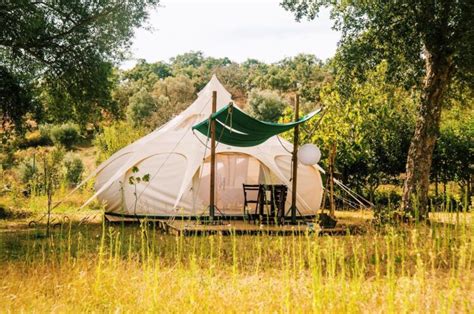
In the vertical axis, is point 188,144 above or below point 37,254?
above

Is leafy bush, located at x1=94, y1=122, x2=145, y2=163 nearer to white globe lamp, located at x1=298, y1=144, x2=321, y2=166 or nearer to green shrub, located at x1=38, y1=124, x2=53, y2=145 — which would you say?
white globe lamp, located at x1=298, y1=144, x2=321, y2=166

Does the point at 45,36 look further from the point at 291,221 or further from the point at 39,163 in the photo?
the point at 39,163

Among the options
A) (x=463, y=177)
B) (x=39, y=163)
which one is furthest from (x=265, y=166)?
(x=39, y=163)

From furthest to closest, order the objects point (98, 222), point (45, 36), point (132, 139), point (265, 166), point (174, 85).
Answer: point (174, 85) < point (132, 139) < point (265, 166) < point (98, 222) < point (45, 36)

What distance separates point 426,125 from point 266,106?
27628 millimetres

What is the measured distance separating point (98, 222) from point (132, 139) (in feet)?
24.6

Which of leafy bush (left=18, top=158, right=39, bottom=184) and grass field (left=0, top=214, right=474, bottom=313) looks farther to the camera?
leafy bush (left=18, top=158, right=39, bottom=184)

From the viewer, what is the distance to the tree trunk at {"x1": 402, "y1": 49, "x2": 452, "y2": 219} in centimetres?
934

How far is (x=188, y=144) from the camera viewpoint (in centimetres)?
1089

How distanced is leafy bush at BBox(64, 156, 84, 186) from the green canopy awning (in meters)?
9.29

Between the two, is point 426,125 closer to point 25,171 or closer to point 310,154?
point 310,154

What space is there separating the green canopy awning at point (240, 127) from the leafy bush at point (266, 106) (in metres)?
26.4

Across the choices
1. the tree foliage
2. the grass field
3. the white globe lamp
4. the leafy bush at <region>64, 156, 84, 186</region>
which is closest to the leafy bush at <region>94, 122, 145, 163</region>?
the leafy bush at <region>64, 156, 84, 186</region>

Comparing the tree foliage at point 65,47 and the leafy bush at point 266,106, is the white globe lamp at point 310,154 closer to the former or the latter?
the tree foliage at point 65,47
